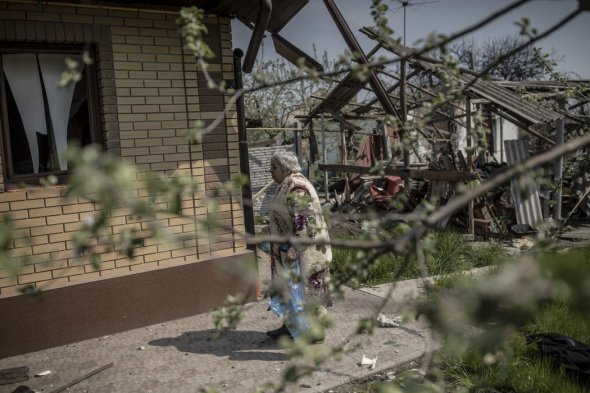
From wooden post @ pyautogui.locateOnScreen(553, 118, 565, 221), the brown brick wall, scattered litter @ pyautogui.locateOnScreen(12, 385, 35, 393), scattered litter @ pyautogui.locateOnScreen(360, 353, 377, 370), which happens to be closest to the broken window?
the brown brick wall

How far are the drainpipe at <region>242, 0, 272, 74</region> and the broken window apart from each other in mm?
1520

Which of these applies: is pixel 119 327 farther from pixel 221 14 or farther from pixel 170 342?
pixel 221 14

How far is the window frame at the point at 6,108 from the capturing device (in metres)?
4.45

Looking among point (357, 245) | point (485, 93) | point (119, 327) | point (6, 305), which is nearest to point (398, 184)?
point (485, 93)

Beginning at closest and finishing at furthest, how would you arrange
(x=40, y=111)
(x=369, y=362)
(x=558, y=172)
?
1. (x=369, y=362)
2. (x=40, y=111)
3. (x=558, y=172)

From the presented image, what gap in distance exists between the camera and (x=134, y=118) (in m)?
4.91

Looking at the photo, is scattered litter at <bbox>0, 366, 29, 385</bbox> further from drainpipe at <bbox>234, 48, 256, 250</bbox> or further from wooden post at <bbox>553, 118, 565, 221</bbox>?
wooden post at <bbox>553, 118, 565, 221</bbox>

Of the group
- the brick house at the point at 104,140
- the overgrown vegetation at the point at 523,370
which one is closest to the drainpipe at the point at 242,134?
the brick house at the point at 104,140

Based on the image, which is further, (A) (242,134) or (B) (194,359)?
(A) (242,134)

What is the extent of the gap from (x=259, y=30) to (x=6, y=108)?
2.33m

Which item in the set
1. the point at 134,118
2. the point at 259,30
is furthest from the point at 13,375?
the point at 259,30

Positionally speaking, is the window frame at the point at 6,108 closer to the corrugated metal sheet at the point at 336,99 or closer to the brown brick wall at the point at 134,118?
the brown brick wall at the point at 134,118

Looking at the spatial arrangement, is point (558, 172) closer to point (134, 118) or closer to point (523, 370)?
point (523, 370)

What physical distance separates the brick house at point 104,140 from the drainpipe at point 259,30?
286 mm
